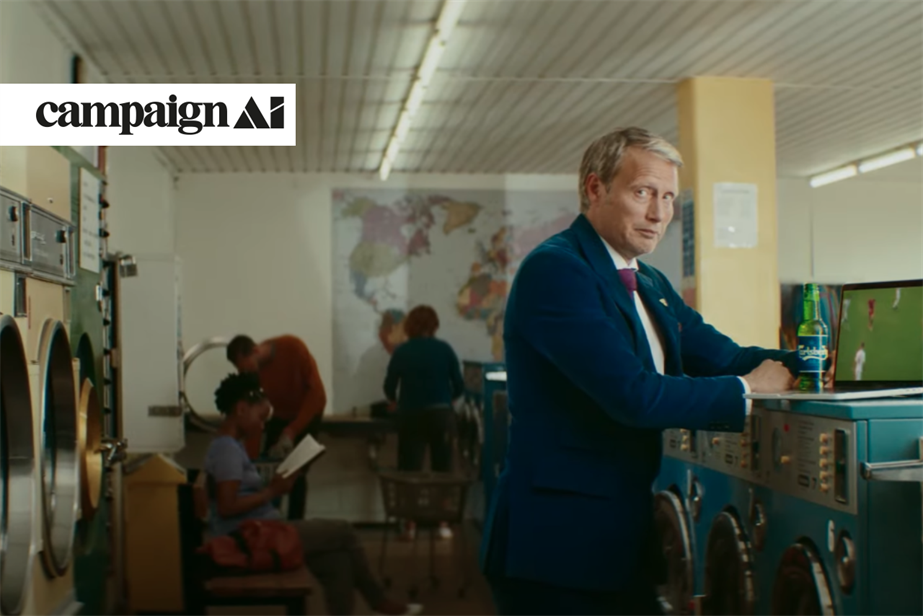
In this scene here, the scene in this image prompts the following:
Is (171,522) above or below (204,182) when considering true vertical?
below

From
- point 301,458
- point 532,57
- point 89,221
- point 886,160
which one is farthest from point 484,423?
point 886,160

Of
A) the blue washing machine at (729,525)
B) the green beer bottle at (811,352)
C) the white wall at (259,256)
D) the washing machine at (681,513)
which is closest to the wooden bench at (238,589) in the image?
the washing machine at (681,513)

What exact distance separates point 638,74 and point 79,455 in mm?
3592

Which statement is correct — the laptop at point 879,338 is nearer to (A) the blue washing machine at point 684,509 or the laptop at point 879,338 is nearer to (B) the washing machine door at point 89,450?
(A) the blue washing machine at point 684,509

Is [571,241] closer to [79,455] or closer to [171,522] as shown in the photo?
[79,455]

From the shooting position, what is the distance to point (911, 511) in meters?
2.13

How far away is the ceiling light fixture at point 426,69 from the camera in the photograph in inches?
190

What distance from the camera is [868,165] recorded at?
8.46 m

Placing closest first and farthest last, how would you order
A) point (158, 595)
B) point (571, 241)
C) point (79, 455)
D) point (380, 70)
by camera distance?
1. point (571, 241)
2. point (79, 455)
3. point (158, 595)
4. point (380, 70)

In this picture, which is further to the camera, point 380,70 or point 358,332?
point 358,332

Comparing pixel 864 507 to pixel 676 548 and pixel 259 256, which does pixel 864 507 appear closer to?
pixel 676 548

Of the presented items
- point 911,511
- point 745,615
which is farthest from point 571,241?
point 745,615

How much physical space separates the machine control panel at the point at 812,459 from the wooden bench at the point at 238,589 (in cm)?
191

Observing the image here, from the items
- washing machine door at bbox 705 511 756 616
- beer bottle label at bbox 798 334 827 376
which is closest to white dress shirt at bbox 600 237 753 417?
beer bottle label at bbox 798 334 827 376
